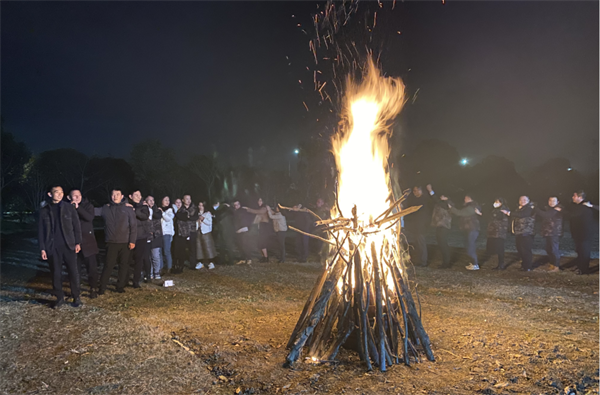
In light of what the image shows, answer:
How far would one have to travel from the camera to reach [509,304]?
677 centimetres

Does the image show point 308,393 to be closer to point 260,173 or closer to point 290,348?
point 290,348

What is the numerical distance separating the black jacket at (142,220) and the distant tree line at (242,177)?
432 cm

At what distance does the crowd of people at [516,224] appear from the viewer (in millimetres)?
9578

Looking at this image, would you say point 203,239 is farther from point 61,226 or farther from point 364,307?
point 364,307

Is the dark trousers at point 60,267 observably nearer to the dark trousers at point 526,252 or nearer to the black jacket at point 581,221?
the dark trousers at point 526,252

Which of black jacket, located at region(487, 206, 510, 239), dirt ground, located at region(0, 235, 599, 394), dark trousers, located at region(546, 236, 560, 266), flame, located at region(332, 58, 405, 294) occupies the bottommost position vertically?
dirt ground, located at region(0, 235, 599, 394)

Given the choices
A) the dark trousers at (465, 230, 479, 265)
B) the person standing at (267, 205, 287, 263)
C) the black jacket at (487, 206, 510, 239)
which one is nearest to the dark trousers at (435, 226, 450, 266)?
the dark trousers at (465, 230, 479, 265)

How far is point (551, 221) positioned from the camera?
9.92 metres

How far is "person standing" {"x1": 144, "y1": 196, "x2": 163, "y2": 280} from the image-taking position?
898 cm

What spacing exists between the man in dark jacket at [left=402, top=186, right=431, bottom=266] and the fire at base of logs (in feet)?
19.8

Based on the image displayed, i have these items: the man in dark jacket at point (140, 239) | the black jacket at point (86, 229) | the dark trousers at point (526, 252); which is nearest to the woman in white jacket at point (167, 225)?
the man in dark jacket at point (140, 239)

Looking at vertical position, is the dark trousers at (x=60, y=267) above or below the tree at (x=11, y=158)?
below

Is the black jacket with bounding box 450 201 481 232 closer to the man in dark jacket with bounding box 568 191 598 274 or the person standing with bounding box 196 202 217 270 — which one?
the man in dark jacket with bounding box 568 191 598 274

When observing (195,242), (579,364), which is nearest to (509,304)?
(579,364)
